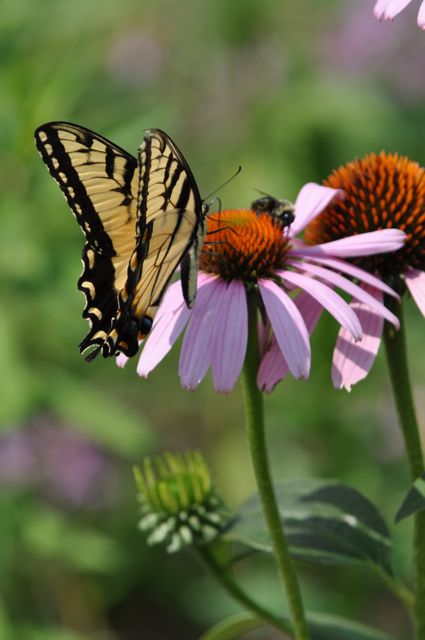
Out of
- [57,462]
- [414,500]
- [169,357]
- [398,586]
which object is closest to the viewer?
[414,500]

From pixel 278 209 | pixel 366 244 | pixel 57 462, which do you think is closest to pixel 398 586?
pixel 366 244

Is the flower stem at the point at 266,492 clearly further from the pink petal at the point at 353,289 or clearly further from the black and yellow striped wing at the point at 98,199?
the black and yellow striped wing at the point at 98,199

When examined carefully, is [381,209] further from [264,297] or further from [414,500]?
[414,500]

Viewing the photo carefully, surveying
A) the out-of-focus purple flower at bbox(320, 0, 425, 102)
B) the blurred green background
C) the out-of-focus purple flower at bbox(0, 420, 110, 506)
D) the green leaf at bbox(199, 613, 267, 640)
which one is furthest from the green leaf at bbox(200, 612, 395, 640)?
the out-of-focus purple flower at bbox(320, 0, 425, 102)

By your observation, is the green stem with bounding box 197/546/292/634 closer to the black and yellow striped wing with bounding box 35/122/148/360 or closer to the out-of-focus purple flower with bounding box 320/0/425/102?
the black and yellow striped wing with bounding box 35/122/148/360

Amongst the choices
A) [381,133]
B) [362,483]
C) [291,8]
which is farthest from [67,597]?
[291,8]

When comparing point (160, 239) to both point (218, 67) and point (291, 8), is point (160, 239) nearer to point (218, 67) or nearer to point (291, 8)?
point (218, 67)
